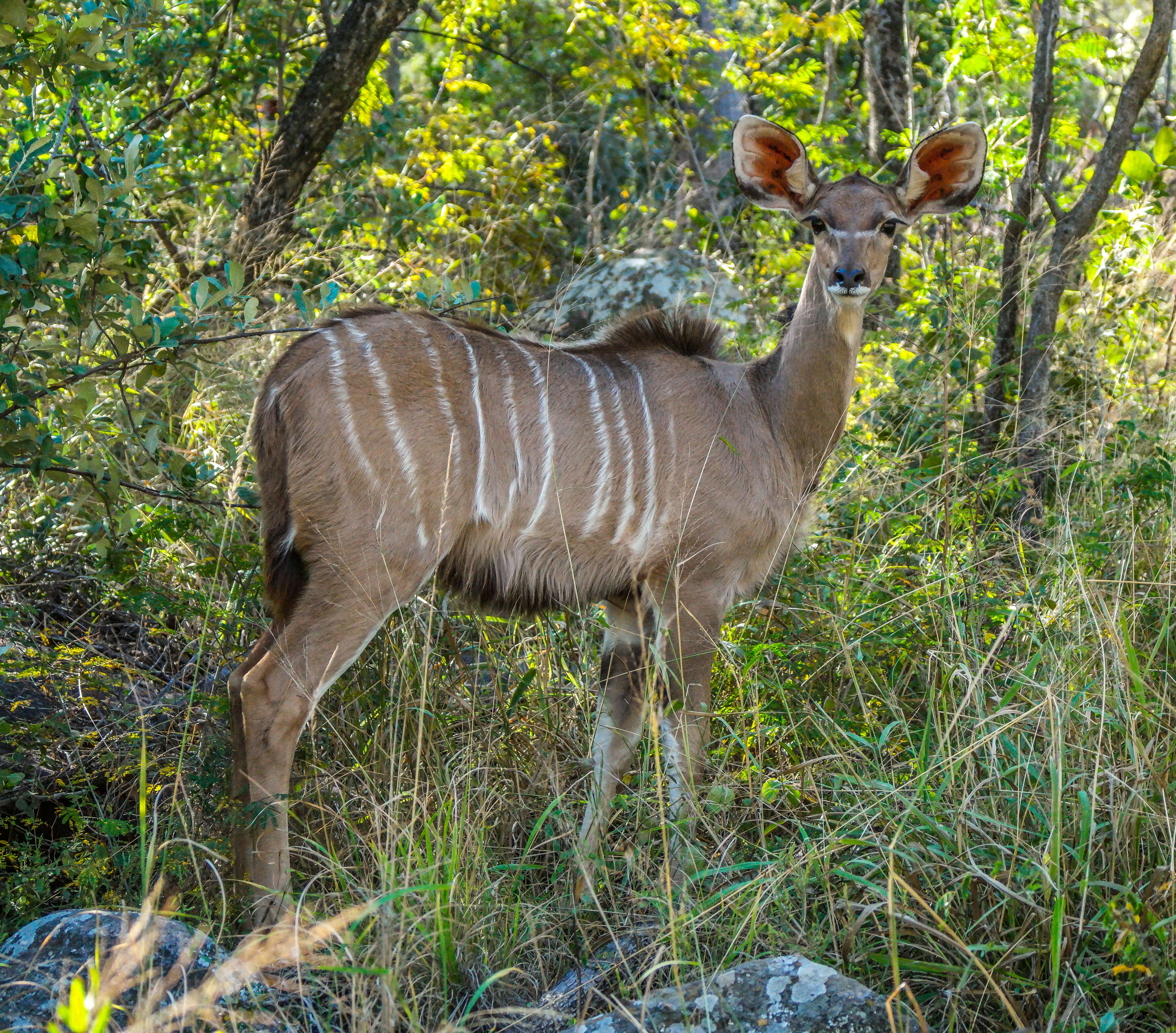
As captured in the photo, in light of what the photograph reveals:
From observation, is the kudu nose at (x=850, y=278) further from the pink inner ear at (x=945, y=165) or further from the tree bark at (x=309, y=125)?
the tree bark at (x=309, y=125)

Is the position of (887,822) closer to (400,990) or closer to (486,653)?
(400,990)

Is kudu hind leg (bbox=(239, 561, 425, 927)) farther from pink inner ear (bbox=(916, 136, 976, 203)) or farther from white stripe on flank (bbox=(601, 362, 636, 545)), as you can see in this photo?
pink inner ear (bbox=(916, 136, 976, 203))

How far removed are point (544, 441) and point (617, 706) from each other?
Answer: 2.61 ft

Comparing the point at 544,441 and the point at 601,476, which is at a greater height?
the point at 544,441

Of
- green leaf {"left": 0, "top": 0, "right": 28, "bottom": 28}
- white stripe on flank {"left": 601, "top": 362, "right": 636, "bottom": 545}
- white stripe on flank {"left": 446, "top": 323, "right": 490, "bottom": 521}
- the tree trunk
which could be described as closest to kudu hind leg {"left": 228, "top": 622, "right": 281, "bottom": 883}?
white stripe on flank {"left": 446, "top": 323, "right": 490, "bottom": 521}

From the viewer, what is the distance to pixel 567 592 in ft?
11.3

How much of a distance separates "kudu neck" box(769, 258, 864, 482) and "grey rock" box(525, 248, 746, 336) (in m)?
2.17

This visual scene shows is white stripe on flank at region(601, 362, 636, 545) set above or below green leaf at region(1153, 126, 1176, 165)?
below

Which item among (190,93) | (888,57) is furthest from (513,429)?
(888,57)

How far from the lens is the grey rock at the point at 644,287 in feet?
20.1

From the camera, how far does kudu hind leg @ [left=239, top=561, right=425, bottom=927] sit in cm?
300

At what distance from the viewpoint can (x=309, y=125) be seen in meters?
5.18

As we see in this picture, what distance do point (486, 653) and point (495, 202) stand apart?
4050 mm

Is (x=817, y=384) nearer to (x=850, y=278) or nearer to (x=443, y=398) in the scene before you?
(x=850, y=278)
